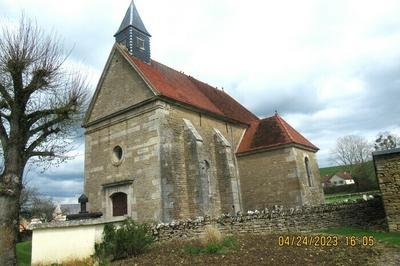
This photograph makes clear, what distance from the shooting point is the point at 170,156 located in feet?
51.6

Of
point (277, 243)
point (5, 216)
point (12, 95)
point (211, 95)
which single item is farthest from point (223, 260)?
point (211, 95)

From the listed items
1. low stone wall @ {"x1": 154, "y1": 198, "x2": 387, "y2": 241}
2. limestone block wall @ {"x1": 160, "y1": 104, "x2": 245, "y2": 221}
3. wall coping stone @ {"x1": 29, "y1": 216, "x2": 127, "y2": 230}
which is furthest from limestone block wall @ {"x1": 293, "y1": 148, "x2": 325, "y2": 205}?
wall coping stone @ {"x1": 29, "y1": 216, "x2": 127, "y2": 230}

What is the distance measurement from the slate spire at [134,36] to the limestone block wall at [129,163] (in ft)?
15.7

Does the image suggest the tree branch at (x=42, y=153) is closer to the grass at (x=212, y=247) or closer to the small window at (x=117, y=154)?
the grass at (x=212, y=247)

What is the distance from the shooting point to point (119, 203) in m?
17.3

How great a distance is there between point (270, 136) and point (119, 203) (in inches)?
387

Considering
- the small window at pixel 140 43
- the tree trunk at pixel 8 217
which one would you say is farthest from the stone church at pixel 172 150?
the tree trunk at pixel 8 217

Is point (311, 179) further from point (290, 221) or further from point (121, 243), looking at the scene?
point (121, 243)

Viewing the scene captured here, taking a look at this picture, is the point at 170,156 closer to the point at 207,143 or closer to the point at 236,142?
the point at 207,143

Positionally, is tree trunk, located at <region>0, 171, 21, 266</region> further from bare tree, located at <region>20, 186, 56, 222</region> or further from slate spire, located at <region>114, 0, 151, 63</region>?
bare tree, located at <region>20, 186, 56, 222</region>

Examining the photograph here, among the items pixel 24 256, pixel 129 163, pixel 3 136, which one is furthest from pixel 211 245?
pixel 24 256

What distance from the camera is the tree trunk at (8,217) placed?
935 cm

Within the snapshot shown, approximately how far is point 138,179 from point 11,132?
677cm

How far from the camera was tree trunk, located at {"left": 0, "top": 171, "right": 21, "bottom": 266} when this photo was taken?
935 cm
